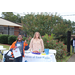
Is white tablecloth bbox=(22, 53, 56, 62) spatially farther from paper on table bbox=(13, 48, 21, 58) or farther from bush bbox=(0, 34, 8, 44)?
bush bbox=(0, 34, 8, 44)

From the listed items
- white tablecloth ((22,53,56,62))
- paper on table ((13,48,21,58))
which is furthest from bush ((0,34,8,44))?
paper on table ((13,48,21,58))

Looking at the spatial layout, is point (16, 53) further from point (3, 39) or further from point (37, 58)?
point (3, 39)

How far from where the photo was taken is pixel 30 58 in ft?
11.4

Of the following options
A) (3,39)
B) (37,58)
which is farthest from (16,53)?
(3,39)

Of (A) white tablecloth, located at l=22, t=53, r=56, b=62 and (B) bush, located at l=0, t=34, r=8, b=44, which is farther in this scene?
(B) bush, located at l=0, t=34, r=8, b=44

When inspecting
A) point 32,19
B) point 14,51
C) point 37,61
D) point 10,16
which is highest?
point 10,16

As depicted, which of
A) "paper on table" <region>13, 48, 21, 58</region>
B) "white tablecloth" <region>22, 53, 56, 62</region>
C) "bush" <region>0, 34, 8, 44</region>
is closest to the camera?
"paper on table" <region>13, 48, 21, 58</region>

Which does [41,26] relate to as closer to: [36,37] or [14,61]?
[36,37]

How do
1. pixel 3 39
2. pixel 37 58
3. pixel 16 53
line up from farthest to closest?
1. pixel 3 39
2. pixel 37 58
3. pixel 16 53

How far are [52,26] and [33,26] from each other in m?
1.78

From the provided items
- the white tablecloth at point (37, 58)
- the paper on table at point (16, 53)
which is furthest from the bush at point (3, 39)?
the paper on table at point (16, 53)

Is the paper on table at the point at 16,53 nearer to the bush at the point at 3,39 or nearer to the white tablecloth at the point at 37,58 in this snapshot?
the white tablecloth at the point at 37,58

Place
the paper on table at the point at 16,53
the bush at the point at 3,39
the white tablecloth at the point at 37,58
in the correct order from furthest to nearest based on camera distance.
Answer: the bush at the point at 3,39 < the white tablecloth at the point at 37,58 < the paper on table at the point at 16,53

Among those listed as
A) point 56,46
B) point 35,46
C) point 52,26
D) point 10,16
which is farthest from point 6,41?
point 10,16
